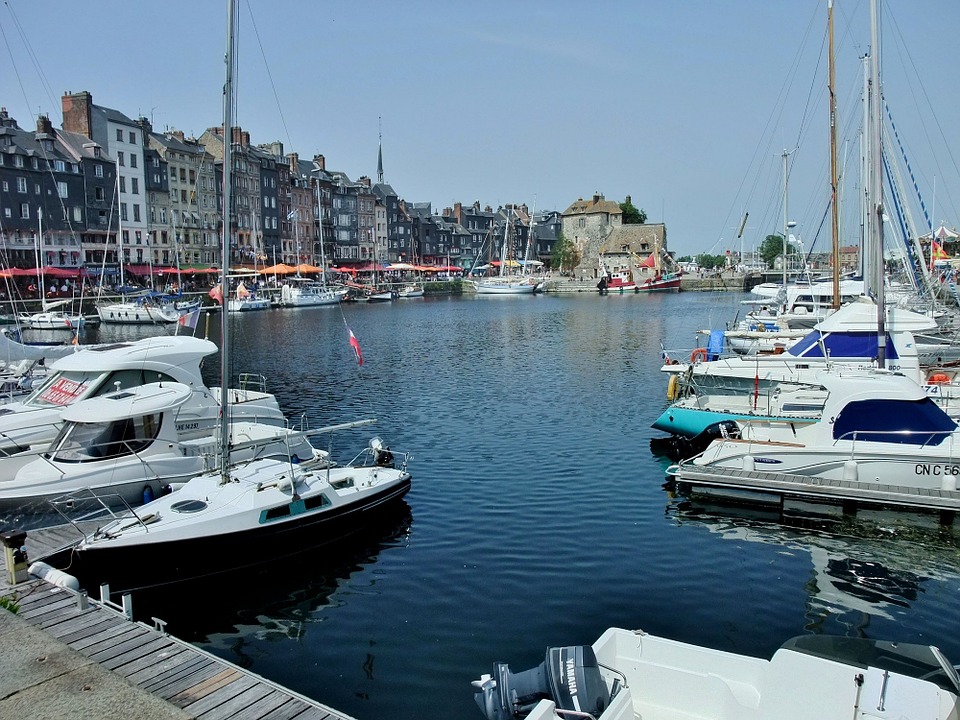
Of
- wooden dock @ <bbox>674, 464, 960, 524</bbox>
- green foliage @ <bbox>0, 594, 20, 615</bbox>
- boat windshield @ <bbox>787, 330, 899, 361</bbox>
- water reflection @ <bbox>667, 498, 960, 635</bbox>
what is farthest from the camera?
boat windshield @ <bbox>787, 330, 899, 361</bbox>

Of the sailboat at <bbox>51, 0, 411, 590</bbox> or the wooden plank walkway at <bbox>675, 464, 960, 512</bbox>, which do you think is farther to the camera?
the wooden plank walkway at <bbox>675, 464, 960, 512</bbox>

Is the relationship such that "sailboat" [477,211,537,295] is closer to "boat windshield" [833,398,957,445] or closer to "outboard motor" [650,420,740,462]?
"outboard motor" [650,420,740,462]

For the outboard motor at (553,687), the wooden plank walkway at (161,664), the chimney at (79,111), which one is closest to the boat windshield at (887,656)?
the outboard motor at (553,687)

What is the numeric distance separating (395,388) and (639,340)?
2662 centimetres

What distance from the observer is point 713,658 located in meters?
9.75

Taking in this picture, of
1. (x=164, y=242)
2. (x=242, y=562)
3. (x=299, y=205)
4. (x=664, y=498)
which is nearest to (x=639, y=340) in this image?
(x=664, y=498)

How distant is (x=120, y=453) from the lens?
60.6ft

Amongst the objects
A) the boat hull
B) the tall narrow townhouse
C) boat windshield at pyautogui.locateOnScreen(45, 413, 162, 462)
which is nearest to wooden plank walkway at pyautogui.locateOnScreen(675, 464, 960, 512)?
the boat hull

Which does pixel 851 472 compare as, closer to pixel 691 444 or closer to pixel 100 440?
pixel 691 444

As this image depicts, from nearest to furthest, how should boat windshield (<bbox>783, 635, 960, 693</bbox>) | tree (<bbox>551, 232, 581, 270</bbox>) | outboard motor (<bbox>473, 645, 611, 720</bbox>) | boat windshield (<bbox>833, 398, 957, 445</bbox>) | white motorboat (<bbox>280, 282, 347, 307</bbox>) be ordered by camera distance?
boat windshield (<bbox>783, 635, 960, 693</bbox>)
outboard motor (<bbox>473, 645, 611, 720</bbox>)
boat windshield (<bbox>833, 398, 957, 445</bbox>)
white motorboat (<bbox>280, 282, 347, 307</bbox>)
tree (<bbox>551, 232, 581, 270</bbox>)

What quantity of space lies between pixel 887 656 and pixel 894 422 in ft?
41.8

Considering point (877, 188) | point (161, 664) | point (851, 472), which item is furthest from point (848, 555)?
point (161, 664)

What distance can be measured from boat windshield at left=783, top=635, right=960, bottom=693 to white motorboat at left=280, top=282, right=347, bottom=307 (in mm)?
95400

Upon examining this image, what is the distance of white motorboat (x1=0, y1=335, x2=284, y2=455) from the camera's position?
20.5 metres
